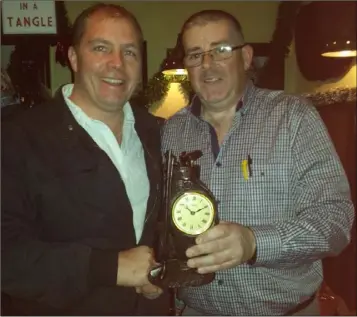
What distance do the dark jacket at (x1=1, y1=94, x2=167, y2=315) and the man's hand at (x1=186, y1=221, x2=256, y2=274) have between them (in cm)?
22

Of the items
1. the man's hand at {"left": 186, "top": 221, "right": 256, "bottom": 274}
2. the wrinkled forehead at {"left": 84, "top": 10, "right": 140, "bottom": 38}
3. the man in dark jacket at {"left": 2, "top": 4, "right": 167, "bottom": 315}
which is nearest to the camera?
the man's hand at {"left": 186, "top": 221, "right": 256, "bottom": 274}

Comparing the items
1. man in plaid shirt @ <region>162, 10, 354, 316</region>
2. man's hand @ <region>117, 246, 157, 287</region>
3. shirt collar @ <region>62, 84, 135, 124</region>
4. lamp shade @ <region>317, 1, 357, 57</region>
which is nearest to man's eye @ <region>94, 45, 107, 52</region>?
shirt collar @ <region>62, 84, 135, 124</region>

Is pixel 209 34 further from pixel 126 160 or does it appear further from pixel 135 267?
pixel 135 267

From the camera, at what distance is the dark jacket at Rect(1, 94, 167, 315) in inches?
45.1

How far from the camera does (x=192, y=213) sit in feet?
3.62

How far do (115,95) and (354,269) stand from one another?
131 centimetres

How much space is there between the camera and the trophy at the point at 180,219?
1.11 m

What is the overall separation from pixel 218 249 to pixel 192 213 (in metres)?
0.11

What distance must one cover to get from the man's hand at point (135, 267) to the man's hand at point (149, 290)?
0.05 metres

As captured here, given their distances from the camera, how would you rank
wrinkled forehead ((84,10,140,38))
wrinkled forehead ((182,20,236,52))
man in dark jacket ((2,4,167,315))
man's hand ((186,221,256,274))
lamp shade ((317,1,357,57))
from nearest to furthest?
Answer: man's hand ((186,221,256,274))
man in dark jacket ((2,4,167,315))
wrinkled forehead ((84,10,140,38))
wrinkled forehead ((182,20,236,52))
lamp shade ((317,1,357,57))

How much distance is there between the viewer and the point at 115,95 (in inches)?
50.6

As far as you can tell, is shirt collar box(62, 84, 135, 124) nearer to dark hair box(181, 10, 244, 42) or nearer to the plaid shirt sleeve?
dark hair box(181, 10, 244, 42)

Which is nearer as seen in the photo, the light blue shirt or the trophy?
the trophy

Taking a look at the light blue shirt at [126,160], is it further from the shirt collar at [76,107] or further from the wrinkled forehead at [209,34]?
the wrinkled forehead at [209,34]
